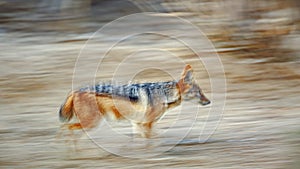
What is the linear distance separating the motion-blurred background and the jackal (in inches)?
14.1

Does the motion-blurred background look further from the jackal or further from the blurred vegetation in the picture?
the jackal

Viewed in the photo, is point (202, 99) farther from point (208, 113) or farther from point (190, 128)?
point (208, 113)

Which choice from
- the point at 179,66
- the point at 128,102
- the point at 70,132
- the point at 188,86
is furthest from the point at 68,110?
the point at 179,66

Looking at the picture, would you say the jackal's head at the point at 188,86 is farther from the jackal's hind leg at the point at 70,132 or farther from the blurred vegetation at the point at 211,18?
the blurred vegetation at the point at 211,18

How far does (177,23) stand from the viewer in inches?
533

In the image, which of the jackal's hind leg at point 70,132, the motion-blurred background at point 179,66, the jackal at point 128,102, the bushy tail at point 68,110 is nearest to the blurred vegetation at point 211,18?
the motion-blurred background at point 179,66

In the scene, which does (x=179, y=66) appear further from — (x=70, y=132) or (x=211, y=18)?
(x=70, y=132)

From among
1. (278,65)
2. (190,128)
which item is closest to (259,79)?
(278,65)

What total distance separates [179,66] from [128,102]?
4.43 meters

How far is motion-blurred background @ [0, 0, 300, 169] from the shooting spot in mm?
7570

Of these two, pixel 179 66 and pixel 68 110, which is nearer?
pixel 68 110

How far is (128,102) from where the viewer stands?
23.7 feet

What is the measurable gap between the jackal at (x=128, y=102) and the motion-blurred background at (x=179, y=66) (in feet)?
1.17

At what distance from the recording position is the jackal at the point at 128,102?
7250 mm
